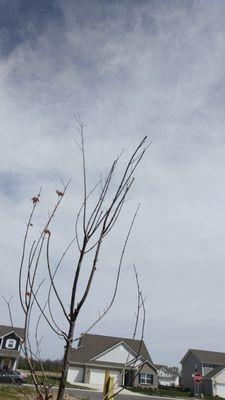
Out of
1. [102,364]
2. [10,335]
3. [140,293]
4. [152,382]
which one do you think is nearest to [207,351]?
[152,382]

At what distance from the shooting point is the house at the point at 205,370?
5406cm

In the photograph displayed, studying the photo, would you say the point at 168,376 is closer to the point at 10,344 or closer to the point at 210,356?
the point at 210,356

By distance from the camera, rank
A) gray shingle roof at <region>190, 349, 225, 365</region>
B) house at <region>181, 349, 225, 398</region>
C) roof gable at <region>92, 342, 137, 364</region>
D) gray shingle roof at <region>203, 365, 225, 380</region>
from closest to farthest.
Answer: roof gable at <region>92, 342, 137, 364</region>, house at <region>181, 349, 225, 398</region>, gray shingle roof at <region>203, 365, 225, 380</region>, gray shingle roof at <region>190, 349, 225, 365</region>

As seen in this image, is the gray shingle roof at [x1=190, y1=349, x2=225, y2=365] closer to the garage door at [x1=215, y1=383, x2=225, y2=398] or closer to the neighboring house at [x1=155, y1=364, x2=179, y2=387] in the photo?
the garage door at [x1=215, y1=383, x2=225, y2=398]

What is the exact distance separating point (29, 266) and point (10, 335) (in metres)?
55.2

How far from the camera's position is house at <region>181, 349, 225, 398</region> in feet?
177

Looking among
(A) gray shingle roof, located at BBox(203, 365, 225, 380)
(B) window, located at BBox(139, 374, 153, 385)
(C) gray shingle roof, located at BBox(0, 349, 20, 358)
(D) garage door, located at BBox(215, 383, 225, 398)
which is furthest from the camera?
(A) gray shingle roof, located at BBox(203, 365, 225, 380)

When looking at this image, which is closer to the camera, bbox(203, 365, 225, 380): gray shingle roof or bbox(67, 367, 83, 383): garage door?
bbox(67, 367, 83, 383): garage door

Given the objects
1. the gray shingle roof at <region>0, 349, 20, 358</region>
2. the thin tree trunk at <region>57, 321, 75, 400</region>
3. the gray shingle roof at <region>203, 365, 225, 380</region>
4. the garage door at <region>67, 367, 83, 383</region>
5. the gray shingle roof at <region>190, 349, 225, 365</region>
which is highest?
the gray shingle roof at <region>190, 349, 225, 365</region>

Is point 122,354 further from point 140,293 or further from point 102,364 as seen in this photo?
point 140,293

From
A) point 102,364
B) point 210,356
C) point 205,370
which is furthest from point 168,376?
point 102,364

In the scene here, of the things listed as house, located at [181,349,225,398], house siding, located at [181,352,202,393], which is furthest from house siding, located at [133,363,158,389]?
house siding, located at [181,352,202,393]

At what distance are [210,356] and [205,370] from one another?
3.32 m

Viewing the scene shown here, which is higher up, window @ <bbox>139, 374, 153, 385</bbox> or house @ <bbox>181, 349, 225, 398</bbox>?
house @ <bbox>181, 349, 225, 398</bbox>
